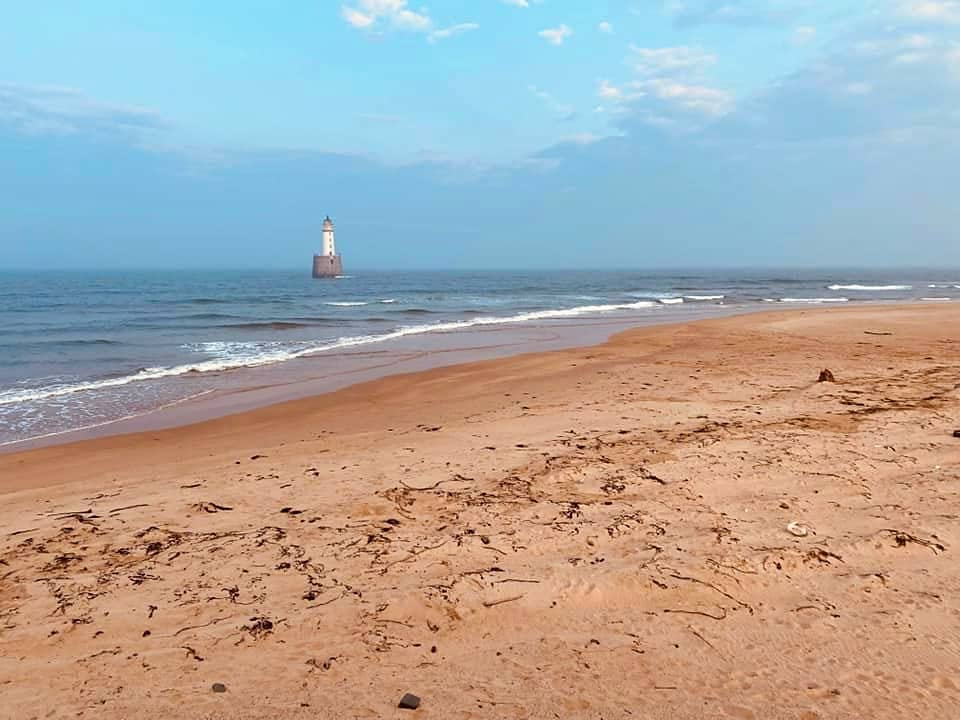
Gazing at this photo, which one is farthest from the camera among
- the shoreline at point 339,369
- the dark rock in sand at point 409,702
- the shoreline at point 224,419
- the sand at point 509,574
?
the shoreline at point 339,369

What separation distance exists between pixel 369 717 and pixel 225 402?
944 cm

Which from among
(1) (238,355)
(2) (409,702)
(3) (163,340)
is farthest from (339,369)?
(2) (409,702)

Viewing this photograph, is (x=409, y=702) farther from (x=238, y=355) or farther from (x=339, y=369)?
(x=238, y=355)

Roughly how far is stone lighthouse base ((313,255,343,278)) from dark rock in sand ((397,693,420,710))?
293ft

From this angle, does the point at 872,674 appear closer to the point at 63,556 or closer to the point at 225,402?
the point at 63,556

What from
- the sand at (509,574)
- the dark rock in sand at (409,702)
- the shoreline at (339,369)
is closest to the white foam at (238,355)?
the shoreline at (339,369)

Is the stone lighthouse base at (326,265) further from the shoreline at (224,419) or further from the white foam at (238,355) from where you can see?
the shoreline at (224,419)

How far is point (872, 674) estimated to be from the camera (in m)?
2.66

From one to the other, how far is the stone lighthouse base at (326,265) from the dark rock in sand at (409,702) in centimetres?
8926

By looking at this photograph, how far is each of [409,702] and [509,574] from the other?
3.64ft

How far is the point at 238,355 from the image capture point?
56.1 feet

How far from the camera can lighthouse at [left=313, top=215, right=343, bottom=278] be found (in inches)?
3435

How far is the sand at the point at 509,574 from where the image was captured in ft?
8.66

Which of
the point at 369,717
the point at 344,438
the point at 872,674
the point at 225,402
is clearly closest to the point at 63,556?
the point at 369,717
